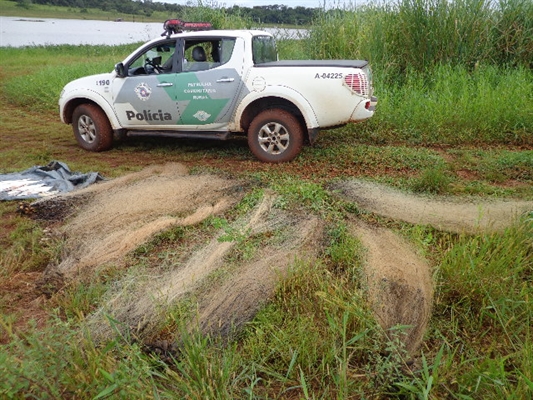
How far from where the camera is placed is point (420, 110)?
7688 mm

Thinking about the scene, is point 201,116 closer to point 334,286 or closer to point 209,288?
point 209,288

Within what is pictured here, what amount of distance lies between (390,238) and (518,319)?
45.6 inches

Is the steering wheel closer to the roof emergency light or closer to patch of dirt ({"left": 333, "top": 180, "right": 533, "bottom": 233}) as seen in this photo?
the roof emergency light

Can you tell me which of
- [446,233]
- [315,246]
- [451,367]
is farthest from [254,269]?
[446,233]

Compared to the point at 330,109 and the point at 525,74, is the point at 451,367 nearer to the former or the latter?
the point at 330,109

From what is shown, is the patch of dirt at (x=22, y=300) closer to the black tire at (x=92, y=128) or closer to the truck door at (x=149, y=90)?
the truck door at (x=149, y=90)

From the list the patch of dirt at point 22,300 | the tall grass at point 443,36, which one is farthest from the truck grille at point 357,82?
the patch of dirt at point 22,300

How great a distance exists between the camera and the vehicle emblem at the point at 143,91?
6.57 meters

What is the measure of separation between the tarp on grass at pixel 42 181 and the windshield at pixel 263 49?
257 cm

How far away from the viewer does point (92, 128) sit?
7.13 meters

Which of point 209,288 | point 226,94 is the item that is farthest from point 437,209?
point 226,94

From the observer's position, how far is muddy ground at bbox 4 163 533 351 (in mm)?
2982

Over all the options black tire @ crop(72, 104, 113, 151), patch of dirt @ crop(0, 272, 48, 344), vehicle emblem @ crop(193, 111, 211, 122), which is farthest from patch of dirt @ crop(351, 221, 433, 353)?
black tire @ crop(72, 104, 113, 151)

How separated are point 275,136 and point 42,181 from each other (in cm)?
283
